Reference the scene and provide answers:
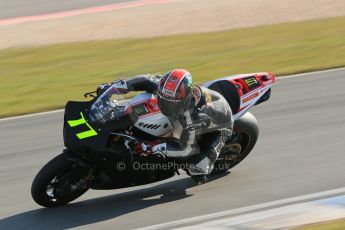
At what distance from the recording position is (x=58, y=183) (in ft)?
24.0

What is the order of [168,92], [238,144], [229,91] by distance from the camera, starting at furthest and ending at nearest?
1. [238,144]
2. [229,91]
3. [168,92]

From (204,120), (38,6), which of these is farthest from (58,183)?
(38,6)

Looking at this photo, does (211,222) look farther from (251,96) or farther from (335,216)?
(251,96)

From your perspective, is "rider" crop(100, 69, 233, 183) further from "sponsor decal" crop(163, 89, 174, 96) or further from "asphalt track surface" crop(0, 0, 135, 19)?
"asphalt track surface" crop(0, 0, 135, 19)

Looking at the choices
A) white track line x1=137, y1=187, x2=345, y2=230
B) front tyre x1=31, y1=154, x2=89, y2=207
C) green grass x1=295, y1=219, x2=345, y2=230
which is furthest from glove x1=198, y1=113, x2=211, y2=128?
green grass x1=295, y1=219, x2=345, y2=230

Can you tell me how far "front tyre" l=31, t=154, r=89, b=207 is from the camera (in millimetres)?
7160

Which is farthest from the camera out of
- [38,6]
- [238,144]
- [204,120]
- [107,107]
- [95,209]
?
[38,6]

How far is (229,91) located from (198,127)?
921mm

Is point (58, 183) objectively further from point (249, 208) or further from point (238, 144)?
point (238, 144)

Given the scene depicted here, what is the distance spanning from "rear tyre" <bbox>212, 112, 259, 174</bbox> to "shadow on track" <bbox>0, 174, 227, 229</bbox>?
0.48 m

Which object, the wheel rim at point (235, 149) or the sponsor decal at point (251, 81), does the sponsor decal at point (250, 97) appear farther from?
the wheel rim at point (235, 149)

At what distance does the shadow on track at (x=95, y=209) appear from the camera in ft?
23.8

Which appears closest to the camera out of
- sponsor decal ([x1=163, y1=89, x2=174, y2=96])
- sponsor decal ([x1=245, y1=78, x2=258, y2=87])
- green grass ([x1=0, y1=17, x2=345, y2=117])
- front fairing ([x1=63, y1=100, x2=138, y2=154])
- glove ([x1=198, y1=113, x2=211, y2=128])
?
front fairing ([x1=63, y1=100, x2=138, y2=154])

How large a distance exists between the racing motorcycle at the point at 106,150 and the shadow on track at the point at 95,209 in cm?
15
